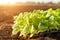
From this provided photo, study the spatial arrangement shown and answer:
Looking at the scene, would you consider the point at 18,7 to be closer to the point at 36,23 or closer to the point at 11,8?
the point at 11,8

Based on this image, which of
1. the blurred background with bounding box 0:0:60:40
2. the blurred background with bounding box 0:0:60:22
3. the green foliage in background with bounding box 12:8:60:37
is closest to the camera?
the green foliage in background with bounding box 12:8:60:37

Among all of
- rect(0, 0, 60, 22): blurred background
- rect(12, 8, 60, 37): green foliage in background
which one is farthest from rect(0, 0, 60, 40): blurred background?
rect(12, 8, 60, 37): green foliage in background

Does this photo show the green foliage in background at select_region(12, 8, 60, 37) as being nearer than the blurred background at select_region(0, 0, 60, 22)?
Yes

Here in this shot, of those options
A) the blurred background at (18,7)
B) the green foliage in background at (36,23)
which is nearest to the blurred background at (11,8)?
the blurred background at (18,7)

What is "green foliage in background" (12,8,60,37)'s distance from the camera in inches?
61.6

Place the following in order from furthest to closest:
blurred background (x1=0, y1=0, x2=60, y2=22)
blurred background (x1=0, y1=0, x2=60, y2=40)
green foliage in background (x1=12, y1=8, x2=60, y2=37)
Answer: blurred background (x1=0, y1=0, x2=60, y2=22)
blurred background (x1=0, y1=0, x2=60, y2=40)
green foliage in background (x1=12, y1=8, x2=60, y2=37)

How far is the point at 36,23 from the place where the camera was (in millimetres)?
1603

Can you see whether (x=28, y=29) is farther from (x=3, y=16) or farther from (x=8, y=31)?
(x=3, y=16)

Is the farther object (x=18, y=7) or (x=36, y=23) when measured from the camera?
(x=18, y=7)

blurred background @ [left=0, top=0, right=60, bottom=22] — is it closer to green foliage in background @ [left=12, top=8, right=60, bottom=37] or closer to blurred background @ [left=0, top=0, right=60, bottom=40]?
blurred background @ [left=0, top=0, right=60, bottom=40]

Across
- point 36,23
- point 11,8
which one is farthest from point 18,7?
point 36,23

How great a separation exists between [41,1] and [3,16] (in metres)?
1.46

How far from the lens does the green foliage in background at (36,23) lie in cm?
157

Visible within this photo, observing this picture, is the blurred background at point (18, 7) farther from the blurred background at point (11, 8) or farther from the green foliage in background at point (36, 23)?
the green foliage in background at point (36, 23)
